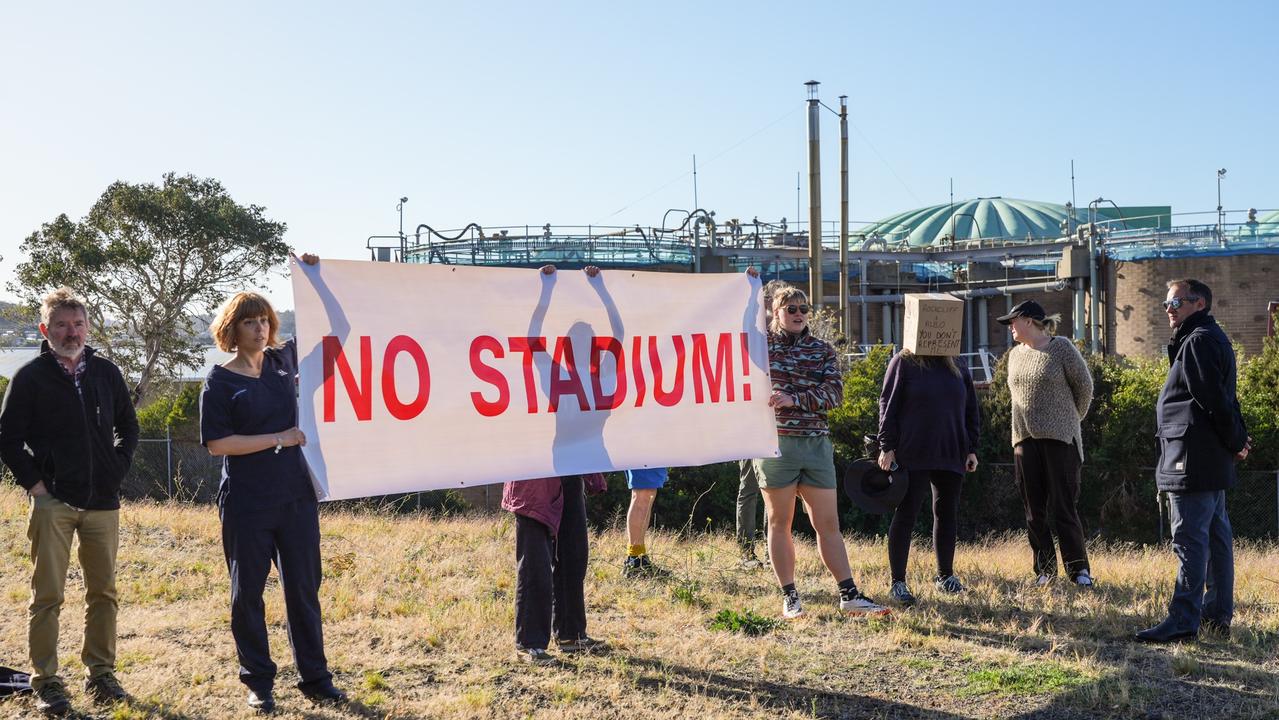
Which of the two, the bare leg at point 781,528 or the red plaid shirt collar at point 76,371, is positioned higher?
the red plaid shirt collar at point 76,371

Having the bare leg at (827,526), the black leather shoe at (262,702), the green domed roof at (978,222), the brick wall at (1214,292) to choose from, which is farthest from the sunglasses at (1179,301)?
the green domed roof at (978,222)

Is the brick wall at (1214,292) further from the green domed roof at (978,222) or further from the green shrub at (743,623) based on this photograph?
the green shrub at (743,623)

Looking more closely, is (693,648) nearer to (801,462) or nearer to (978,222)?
(801,462)

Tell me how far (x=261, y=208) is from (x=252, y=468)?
35.6 m

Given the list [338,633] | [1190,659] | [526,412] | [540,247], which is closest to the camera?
[1190,659]

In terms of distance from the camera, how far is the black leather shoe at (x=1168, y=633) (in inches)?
236

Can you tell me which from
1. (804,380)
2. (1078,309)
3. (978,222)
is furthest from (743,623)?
(978,222)

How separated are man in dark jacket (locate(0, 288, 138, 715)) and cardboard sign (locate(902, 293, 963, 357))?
4.53 meters

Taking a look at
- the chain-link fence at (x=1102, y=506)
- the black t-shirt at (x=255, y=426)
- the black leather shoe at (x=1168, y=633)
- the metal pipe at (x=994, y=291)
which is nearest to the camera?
the black t-shirt at (x=255, y=426)

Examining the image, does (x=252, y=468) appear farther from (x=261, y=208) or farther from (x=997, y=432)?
(x=261, y=208)

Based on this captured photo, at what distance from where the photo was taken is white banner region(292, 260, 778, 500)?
17.5ft

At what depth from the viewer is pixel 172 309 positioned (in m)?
37.3

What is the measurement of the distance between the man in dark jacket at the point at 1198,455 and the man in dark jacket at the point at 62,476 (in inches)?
205

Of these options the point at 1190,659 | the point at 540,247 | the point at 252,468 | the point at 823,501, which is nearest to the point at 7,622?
the point at 252,468
